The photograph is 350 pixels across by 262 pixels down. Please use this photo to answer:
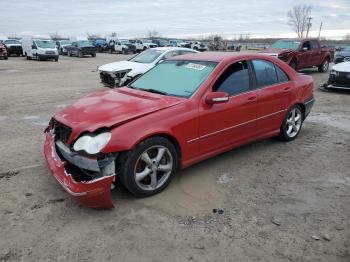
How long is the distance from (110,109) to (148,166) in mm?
816

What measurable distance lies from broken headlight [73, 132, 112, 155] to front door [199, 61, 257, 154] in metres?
1.28

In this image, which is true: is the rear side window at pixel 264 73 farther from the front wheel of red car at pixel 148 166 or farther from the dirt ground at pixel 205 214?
the front wheel of red car at pixel 148 166

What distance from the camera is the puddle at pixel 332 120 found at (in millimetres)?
7461

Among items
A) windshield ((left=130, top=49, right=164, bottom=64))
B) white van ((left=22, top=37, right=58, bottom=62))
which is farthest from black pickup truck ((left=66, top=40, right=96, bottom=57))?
windshield ((left=130, top=49, right=164, bottom=64))

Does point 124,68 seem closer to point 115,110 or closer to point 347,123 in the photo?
point 347,123

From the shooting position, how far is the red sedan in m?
3.74

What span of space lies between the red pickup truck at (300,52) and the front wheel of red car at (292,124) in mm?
9182

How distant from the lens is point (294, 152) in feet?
18.8

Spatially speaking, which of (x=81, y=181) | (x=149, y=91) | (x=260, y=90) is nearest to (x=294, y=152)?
(x=260, y=90)

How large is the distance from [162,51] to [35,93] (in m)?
4.34

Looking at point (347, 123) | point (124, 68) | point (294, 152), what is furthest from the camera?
point (124, 68)

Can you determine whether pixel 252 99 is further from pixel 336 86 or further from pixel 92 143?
pixel 336 86

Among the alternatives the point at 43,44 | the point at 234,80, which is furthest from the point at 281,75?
the point at 43,44

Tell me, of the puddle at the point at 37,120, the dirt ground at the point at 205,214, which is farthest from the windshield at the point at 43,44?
the dirt ground at the point at 205,214
